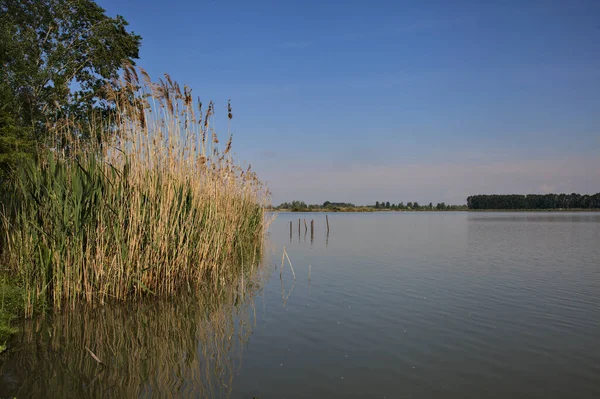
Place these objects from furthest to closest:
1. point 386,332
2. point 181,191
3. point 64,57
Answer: point 64,57 → point 181,191 → point 386,332

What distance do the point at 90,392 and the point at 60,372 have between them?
660 millimetres

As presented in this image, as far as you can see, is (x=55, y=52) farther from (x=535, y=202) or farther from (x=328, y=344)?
(x=535, y=202)

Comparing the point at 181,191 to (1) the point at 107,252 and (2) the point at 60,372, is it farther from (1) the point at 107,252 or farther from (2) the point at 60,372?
(2) the point at 60,372

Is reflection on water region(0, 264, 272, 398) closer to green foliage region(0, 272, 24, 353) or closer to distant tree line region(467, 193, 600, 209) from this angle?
green foliage region(0, 272, 24, 353)

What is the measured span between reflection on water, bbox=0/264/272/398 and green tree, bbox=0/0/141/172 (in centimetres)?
995

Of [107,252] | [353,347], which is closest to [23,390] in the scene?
[107,252]

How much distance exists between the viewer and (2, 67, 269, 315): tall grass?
6.10 metres

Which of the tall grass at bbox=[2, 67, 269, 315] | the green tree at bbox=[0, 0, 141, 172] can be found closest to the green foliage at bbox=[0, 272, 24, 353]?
the tall grass at bbox=[2, 67, 269, 315]

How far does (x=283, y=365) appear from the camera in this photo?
4.73 meters

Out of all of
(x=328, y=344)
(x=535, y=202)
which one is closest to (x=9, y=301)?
(x=328, y=344)

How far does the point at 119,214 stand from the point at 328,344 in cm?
397

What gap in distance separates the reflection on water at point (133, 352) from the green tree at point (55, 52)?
9947mm

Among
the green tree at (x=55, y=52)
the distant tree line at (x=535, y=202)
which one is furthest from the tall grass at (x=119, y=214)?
the distant tree line at (x=535, y=202)

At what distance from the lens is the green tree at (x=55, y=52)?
1388cm
